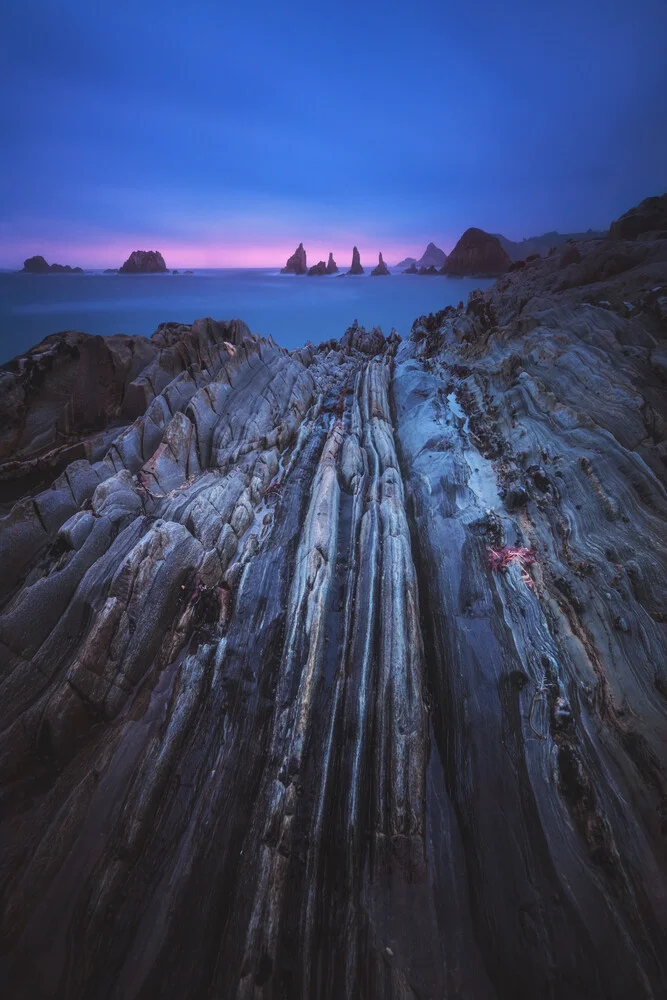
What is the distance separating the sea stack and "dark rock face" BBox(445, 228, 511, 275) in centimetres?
4972

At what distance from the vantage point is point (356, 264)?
131 m

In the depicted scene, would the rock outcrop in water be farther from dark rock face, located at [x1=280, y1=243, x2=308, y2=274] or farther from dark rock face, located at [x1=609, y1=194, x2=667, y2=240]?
dark rock face, located at [x1=609, y1=194, x2=667, y2=240]

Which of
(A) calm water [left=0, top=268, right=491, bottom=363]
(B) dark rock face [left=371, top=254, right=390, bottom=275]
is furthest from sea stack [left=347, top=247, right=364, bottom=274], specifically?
(A) calm water [left=0, top=268, right=491, bottom=363]

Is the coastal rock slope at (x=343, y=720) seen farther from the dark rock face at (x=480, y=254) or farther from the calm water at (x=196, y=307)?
the dark rock face at (x=480, y=254)

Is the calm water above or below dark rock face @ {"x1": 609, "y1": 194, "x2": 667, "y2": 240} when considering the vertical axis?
below

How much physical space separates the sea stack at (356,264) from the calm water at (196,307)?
2396 inches

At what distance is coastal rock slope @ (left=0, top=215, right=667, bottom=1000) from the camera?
15.2 ft

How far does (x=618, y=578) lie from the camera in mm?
7918

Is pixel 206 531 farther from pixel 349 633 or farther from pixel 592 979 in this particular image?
pixel 592 979

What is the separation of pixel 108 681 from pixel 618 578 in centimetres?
1123

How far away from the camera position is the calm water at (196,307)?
3803 cm

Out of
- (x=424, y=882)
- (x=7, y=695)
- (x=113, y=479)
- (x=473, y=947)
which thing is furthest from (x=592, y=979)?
(x=113, y=479)

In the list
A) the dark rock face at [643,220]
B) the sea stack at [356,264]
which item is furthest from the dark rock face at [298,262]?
the dark rock face at [643,220]

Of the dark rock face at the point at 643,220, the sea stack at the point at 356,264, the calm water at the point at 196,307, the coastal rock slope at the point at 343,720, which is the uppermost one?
the sea stack at the point at 356,264
